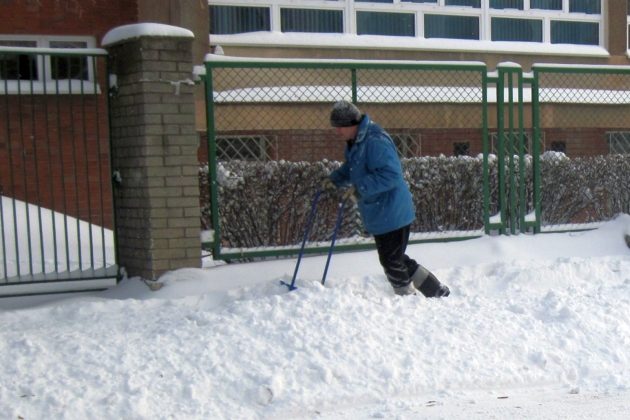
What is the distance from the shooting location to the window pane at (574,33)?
1409cm

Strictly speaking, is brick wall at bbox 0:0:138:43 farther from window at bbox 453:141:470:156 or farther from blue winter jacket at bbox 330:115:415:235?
blue winter jacket at bbox 330:115:415:235

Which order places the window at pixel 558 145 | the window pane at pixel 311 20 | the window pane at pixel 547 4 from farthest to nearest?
the window pane at pixel 547 4
the window pane at pixel 311 20
the window at pixel 558 145

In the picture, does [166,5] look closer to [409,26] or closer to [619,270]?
[409,26]

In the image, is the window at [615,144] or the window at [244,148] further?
the window at [615,144]

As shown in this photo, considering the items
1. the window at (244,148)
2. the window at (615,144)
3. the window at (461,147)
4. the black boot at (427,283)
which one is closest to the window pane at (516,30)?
the window at (615,144)

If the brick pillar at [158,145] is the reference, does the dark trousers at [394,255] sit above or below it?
below

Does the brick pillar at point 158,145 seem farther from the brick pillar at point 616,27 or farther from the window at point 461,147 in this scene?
the brick pillar at point 616,27

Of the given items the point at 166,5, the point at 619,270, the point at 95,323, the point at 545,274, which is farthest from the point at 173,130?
the point at 166,5

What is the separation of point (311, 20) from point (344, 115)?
23.1 feet

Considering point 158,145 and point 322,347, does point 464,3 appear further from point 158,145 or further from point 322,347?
point 322,347

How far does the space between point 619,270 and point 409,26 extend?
738 cm

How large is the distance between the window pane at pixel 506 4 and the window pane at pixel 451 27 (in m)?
0.46

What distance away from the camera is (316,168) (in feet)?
21.8

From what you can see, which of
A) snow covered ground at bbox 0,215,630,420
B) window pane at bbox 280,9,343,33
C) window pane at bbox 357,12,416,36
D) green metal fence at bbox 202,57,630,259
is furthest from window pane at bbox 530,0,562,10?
snow covered ground at bbox 0,215,630,420
